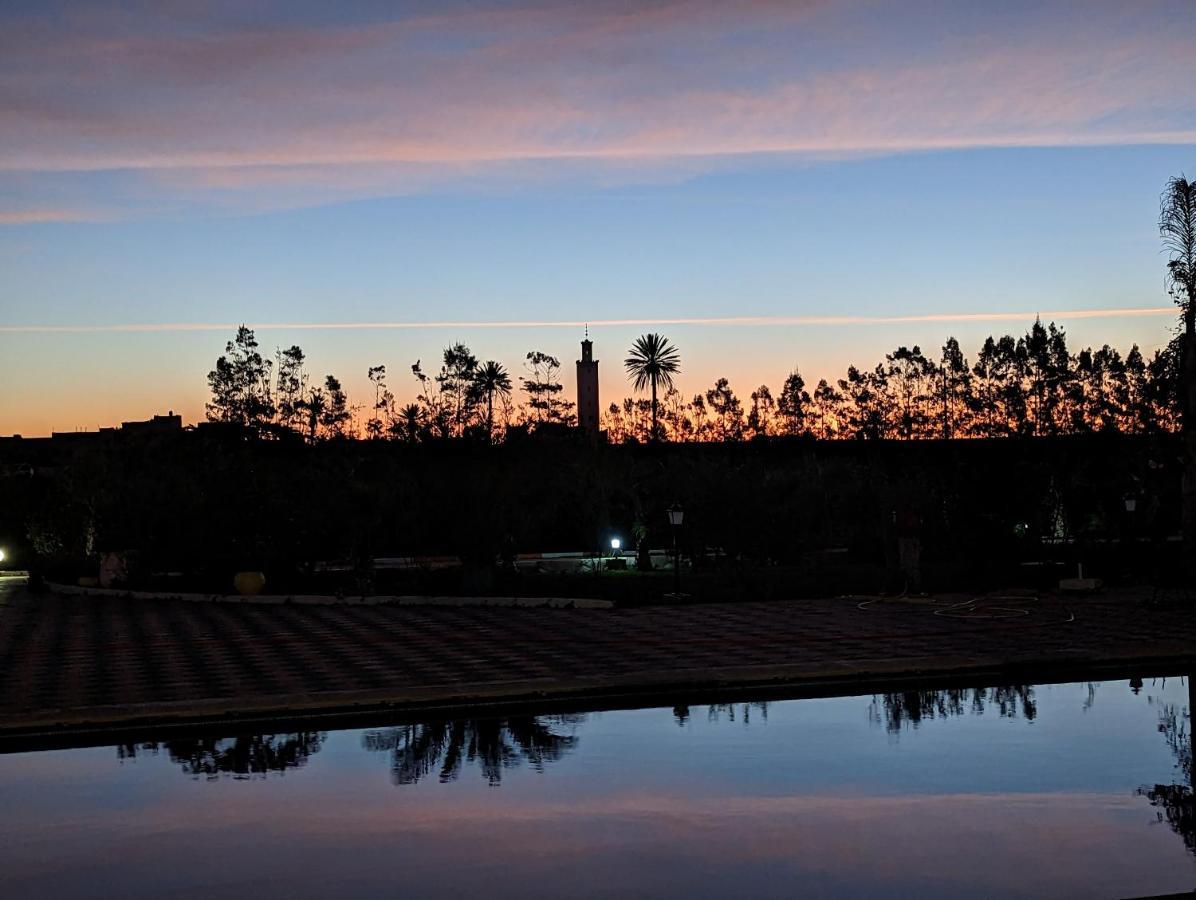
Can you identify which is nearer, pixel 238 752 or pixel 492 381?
pixel 238 752

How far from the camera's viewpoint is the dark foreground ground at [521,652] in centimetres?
1568

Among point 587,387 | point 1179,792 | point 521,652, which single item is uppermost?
point 587,387

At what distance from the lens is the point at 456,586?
33125mm

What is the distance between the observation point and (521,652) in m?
20.0

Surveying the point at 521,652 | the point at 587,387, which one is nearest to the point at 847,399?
the point at 587,387

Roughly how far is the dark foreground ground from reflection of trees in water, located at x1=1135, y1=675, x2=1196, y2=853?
3922 mm

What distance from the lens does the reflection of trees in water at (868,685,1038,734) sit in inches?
571

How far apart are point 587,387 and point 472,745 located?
79.1 metres

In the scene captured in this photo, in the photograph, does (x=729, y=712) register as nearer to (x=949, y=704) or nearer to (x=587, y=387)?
(x=949, y=704)

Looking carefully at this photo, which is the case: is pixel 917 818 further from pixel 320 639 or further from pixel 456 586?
pixel 456 586

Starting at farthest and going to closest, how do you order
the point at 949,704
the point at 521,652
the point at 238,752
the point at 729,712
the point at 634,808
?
1. the point at 521,652
2. the point at 949,704
3. the point at 729,712
4. the point at 238,752
5. the point at 634,808

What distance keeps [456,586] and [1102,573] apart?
1705 cm

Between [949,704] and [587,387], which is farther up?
[587,387]

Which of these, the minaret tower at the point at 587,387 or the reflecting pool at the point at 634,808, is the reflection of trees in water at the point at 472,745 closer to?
the reflecting pool at the point at 634,808
